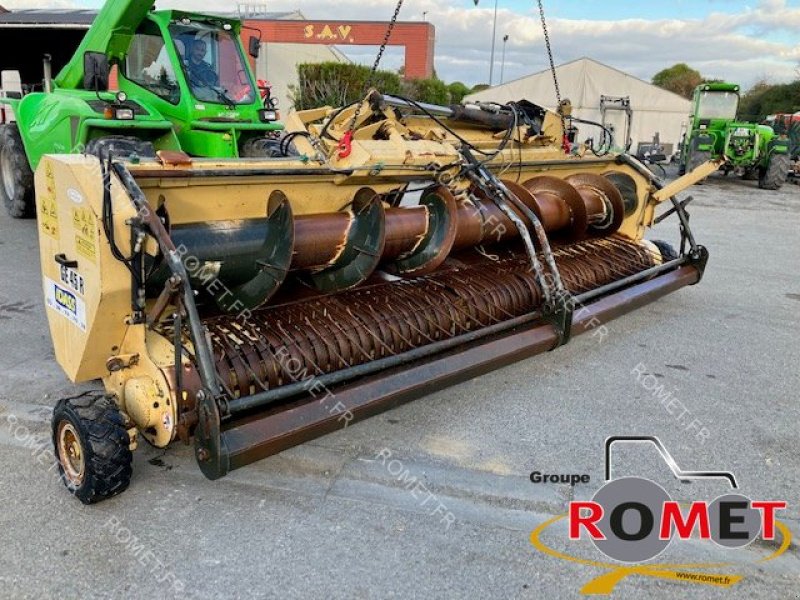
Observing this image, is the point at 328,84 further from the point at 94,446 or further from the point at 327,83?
the point at 94,446

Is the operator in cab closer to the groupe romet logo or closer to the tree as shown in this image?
the groupe romet logo

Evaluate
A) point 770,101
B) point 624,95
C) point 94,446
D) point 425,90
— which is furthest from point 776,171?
point 770,101

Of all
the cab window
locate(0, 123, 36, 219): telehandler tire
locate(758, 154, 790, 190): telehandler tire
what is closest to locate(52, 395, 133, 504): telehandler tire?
the cab window

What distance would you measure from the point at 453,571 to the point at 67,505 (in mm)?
1513

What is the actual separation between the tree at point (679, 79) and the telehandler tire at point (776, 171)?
3265 centimetres

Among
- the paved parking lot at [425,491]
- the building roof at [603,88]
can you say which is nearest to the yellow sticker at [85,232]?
Result: the paved parking lot at [425,491]

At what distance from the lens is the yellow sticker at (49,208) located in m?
2.91

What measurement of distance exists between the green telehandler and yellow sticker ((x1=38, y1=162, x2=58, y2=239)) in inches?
107

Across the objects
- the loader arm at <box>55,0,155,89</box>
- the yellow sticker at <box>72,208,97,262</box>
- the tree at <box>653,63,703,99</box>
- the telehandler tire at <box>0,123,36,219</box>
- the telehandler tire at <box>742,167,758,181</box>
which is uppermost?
the tree at <box>653,63,703,99</box>

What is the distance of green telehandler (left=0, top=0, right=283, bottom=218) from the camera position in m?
5.77

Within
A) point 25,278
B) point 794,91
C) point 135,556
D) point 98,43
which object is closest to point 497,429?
point 135,556

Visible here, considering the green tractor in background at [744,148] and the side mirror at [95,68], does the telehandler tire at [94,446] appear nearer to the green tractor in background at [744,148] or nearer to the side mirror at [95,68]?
the side mirror at [95,68]

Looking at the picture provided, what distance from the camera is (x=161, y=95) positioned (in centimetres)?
624

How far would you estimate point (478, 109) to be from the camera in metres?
5.18
